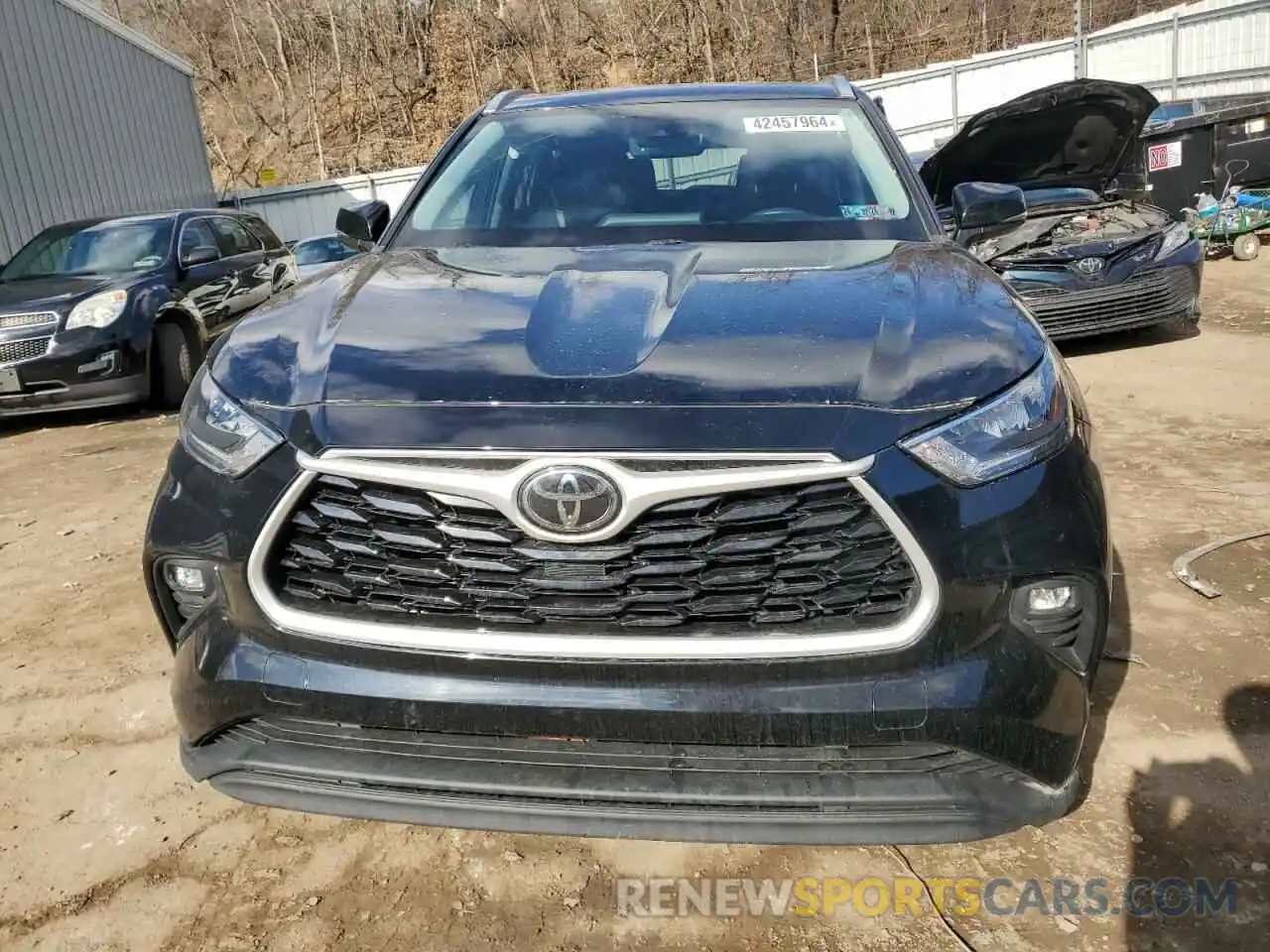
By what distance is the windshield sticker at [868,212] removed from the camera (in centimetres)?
277

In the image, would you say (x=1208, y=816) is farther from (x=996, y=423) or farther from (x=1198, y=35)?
(x=1198, y=35)

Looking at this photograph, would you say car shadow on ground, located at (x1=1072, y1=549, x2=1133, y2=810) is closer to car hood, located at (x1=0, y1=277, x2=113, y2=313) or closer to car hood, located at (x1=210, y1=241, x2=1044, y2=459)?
car hood, located at (x1=210, y1=241, x2=1044, y2=459)

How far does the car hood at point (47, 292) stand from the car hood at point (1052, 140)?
5.98 m

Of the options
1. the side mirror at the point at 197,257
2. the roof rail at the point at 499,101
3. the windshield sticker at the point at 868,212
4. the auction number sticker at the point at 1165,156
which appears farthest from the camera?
the auction number sticker at the point at 1165,156

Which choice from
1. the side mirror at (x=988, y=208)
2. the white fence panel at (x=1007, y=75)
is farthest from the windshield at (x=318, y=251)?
the white fence panel at (x=1007, y=75)

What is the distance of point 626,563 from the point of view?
1662mm

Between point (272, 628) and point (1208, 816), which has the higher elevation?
point (272, 628)

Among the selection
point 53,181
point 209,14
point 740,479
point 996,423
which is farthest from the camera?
point 209,14

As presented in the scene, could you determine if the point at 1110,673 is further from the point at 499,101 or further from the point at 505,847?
the point at 499,101

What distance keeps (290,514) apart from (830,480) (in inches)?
36.3

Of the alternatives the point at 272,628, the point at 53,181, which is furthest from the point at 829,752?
the point at 53,181

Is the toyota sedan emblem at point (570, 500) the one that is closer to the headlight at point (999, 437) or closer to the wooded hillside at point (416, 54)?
the headlight at point (999, 437)

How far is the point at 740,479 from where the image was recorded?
160cm

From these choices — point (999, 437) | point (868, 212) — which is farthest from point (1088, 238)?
point (999, 437)
